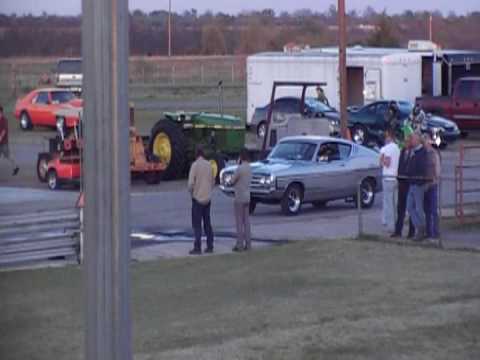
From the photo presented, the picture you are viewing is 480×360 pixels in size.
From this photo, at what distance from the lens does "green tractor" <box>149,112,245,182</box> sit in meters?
29.8

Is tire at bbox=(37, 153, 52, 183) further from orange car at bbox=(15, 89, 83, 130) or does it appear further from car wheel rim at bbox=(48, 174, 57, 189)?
orange car at bbox=(15, 89, 83, 130)

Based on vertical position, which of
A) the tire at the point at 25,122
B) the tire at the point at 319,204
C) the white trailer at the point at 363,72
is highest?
the white trailer at the point at 363,72

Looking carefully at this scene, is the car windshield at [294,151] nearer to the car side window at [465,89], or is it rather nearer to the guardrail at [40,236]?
the guardrail at [40,236]

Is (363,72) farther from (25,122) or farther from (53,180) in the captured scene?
(53,180)

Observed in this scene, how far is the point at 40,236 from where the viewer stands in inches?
683

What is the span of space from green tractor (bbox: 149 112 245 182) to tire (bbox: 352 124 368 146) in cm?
950

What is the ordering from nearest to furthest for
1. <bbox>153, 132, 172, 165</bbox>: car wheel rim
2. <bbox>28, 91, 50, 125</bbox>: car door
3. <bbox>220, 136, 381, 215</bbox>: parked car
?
<bbox>220, 136, 381, 215</bbox>: parked car, <bbox>153, 132, 172, 165</bbox>: car wheel rim, <bbox>28, 91, 50, 125</bbox>: car door

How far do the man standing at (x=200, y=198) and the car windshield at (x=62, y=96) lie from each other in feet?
82.6

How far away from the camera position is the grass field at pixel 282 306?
10.7m

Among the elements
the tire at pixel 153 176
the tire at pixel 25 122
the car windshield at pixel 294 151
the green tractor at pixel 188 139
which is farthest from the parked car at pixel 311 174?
the tire at pixel 25 122

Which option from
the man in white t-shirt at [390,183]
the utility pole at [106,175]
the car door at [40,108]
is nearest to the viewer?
the utility pole at [106,175]

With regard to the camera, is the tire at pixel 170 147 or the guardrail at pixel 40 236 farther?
the tire at pixel 170 147

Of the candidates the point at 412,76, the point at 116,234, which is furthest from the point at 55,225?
the point at 412,76

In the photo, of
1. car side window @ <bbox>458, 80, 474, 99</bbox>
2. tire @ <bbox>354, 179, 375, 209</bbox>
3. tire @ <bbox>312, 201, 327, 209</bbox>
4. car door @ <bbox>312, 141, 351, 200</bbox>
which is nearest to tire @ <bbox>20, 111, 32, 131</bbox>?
car side window @ <bbox>458, 80, 474, 99</bbox>
